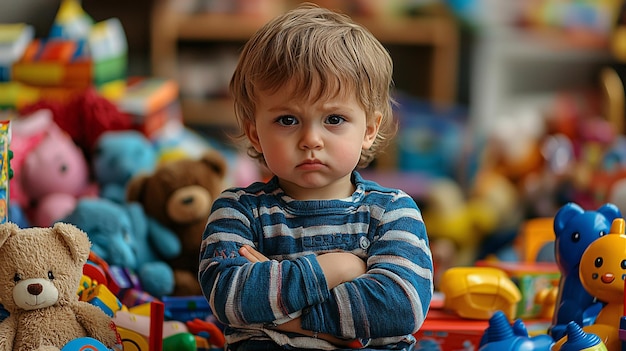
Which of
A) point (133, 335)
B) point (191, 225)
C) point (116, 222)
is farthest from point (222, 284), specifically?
point (191, 225)

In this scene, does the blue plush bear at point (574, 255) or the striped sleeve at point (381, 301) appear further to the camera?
the blue plush bear at point (574, 255)

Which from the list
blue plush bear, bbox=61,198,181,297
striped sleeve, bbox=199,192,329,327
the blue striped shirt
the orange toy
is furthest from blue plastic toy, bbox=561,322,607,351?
blue plush bear, bbox=61,198,181,297

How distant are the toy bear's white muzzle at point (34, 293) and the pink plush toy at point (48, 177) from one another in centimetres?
78

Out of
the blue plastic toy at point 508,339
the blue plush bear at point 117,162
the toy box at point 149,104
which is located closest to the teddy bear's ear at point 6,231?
the blue plastic toy at point 508,339

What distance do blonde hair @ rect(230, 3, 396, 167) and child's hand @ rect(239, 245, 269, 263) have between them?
159mm

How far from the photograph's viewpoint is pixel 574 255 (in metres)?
1.26

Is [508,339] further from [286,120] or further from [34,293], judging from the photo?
[34,293]

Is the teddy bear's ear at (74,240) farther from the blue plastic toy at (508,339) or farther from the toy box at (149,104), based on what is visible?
the toy box at (149,104)

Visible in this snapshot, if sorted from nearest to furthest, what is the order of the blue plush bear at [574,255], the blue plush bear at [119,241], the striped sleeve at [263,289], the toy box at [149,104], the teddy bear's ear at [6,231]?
1. the striped sleeve at [263,289]
2. the teddy bear's ear at [6,231]
3. the blue plush bear at [574,255]
4. the blue plush bear at [119,241]
5. the toy box at [149,104]

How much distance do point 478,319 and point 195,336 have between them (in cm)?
42

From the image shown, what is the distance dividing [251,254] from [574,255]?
487 mm

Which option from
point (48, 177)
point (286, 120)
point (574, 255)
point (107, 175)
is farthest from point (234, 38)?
point (286, 120)

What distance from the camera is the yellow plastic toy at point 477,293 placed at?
4.45 feet

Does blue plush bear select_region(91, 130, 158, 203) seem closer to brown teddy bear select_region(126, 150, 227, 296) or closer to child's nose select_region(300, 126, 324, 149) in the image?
brown teddy bear select_region(126, 150, 227, 296)
